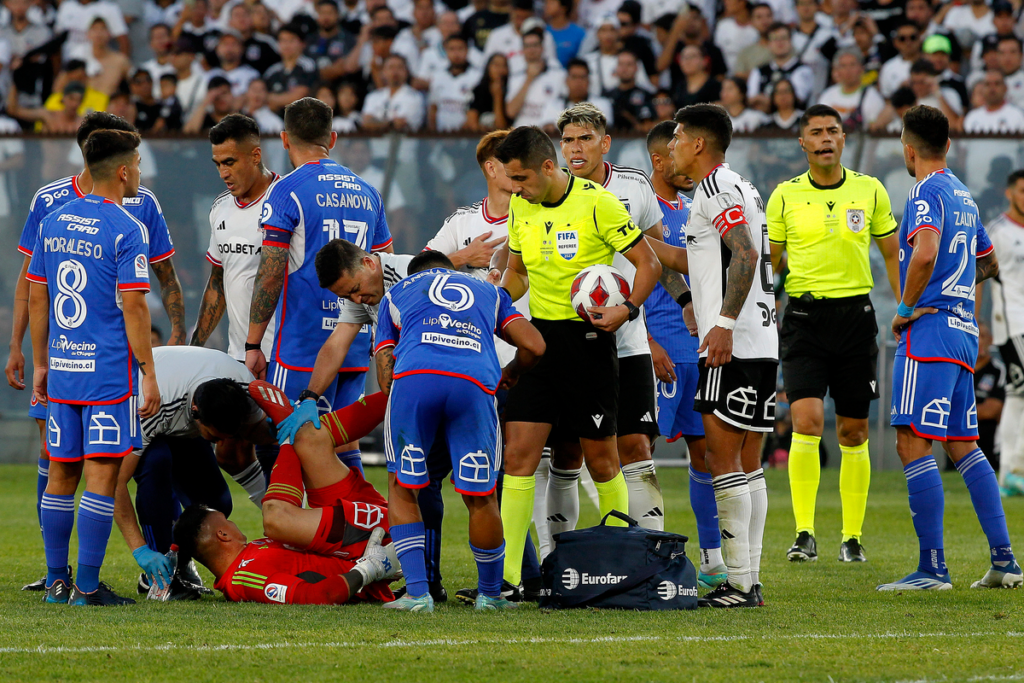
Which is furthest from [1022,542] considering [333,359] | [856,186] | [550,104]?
[550,104]

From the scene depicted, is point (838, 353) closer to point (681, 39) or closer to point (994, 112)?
point (994, 112)

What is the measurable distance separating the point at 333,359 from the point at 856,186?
3.81m

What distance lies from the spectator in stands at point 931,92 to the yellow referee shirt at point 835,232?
21.5ft

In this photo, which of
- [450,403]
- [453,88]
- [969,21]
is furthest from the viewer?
[453,88]

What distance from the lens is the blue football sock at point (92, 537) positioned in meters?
6.13

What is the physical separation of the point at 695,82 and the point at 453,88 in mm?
3240

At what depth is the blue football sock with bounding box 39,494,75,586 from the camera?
631 centimetres

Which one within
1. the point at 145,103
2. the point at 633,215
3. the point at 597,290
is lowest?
the point at 597,290

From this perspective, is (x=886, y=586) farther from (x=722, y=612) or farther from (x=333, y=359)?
(x=333, y=359)

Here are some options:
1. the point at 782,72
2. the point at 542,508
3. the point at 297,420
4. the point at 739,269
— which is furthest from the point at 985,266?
the point at 782,72

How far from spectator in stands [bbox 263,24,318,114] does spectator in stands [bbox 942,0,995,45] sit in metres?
8.46

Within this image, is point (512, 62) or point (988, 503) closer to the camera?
point (988, 503)

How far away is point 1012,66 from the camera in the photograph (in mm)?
15031

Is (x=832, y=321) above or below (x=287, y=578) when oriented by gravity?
above
